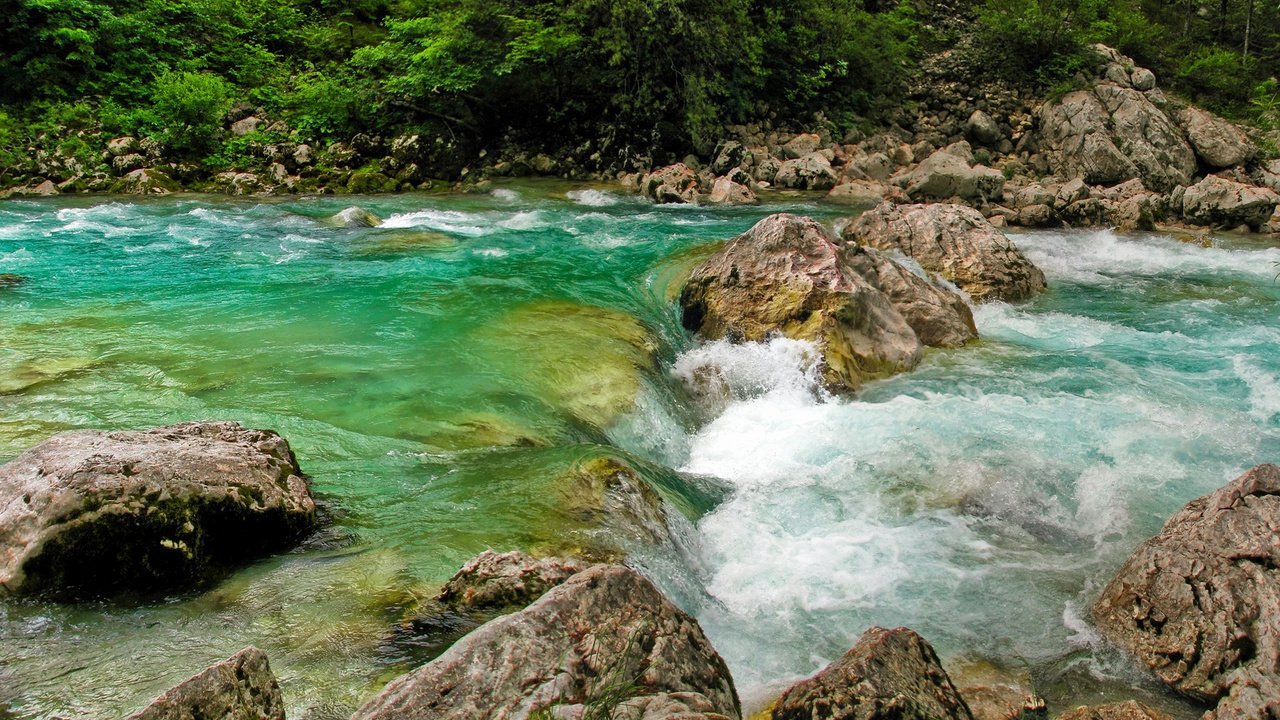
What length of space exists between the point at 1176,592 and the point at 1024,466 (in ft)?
7.13

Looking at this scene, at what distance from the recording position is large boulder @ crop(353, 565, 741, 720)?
9.25 feet

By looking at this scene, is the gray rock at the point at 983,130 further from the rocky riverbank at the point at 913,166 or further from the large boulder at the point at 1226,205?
the large boulder at the point at 1226,205

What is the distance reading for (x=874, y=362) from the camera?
872cm

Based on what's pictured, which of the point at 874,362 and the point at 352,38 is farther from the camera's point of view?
the point at 352,38

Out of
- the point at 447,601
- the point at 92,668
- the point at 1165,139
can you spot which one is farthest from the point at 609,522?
the point at 1165,139

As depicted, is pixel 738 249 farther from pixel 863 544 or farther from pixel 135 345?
pixel 135 345

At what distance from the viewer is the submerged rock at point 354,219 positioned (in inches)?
564

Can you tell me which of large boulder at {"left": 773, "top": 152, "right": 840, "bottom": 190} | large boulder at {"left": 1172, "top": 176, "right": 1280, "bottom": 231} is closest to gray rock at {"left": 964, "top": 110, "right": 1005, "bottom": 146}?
large boulder at {"left": 773, "top": 152, "right": 840, "bottom": 190}

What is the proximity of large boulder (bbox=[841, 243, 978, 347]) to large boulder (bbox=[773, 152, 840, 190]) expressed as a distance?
988 centimetres

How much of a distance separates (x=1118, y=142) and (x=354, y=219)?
18.5 meters

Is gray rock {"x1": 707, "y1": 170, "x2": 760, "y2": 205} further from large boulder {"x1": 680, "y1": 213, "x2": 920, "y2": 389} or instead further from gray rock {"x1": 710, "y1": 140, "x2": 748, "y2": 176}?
large boulder {"x1": 680, "y1": 213, "x2": 920, "y2": 389}

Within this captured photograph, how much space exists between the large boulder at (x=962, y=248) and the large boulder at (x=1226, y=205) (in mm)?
7135

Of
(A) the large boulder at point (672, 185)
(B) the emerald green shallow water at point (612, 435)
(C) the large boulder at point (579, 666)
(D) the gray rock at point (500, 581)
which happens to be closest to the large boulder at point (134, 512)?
(B) the emerald green shallow water at point (612, 435)

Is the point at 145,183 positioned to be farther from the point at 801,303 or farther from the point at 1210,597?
the point at 1210,597
